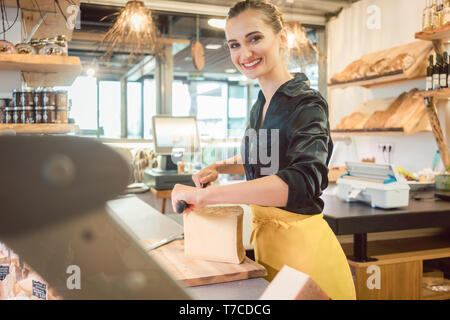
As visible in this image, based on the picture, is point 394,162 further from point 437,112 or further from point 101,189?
point 101,189

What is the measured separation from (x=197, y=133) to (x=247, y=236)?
2.43 meters

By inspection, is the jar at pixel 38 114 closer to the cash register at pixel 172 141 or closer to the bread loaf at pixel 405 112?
the cash register at pixel 172 141

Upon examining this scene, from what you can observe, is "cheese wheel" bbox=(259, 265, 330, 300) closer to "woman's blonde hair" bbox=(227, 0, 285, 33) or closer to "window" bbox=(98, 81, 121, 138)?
"woman's blonde hair" bbox=(227, 0, 285, 33)

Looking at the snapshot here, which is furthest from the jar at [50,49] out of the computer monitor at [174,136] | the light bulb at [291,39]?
the light bulb at [291,39]

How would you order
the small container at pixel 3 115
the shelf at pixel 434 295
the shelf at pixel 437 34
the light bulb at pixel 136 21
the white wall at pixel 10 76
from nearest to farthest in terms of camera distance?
the small container at pixel 3 115, the shelf at pixel 434 295, the white wall at pixel 10 76, the shelf at pixel 437 34, the light bulb at pixel 136 21

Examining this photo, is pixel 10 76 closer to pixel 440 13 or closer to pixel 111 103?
pixel 440 13

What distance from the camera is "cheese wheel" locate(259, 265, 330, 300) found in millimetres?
591

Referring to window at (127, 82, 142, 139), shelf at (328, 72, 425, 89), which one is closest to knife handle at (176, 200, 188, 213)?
shelf at (328, 72, 425, 89)

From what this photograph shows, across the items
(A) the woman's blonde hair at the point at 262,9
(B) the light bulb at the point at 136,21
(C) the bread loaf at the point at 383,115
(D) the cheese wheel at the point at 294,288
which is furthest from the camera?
(C) the bread loaf at the point at 383,115

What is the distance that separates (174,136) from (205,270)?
309cm

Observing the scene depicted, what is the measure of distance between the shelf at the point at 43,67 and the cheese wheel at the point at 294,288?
2056 millimetres

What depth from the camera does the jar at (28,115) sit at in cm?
230

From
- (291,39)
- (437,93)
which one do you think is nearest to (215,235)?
(437,93)

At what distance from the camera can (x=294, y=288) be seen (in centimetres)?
60
